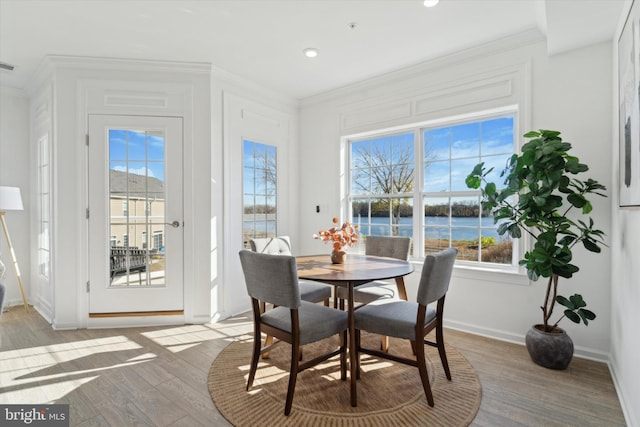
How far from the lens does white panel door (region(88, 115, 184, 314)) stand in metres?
3.38

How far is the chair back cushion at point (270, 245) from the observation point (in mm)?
3162

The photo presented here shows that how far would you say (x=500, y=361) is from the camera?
102 inches

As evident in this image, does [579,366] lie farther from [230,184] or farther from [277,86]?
[277,86]

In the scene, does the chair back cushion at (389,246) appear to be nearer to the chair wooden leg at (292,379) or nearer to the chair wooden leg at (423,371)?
the chair wooden leg at (423,371)

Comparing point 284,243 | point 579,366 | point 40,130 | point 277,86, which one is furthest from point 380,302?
point 40,130

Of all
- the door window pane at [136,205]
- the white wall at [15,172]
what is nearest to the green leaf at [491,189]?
the door window pane at [136,205]

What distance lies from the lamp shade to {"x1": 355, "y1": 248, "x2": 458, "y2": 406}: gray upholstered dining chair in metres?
4.00

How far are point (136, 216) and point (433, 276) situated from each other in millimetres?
3014

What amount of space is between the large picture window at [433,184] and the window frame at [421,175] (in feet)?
0.04

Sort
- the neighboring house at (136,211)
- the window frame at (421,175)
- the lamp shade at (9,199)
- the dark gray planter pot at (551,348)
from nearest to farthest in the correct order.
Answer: the dark gray planter pot at (551,348), the window frame at (421,175), the neighboring house at (136,211), the lamp shade at (9,199)

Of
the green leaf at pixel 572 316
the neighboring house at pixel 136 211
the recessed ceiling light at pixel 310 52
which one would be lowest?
the green leaf at pixel 572 316

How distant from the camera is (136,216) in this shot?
11.3 feet

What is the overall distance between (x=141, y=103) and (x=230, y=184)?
1214mm

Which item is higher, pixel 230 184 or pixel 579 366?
pixel 230 184
